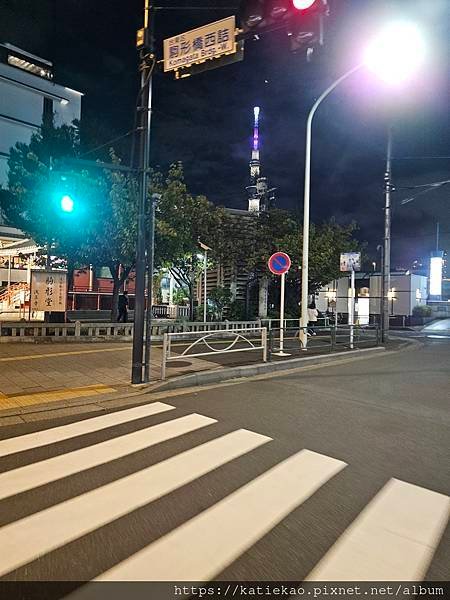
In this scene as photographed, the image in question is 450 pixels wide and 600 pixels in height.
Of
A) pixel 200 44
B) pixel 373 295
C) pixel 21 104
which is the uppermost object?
pixel 21 104

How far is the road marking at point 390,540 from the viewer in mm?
2953

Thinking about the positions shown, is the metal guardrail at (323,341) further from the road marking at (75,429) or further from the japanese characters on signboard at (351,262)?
the road marking at (75,429)

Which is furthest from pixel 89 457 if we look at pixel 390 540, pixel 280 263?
Result: pixel 280 263

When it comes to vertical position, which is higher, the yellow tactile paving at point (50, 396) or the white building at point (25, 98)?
the white building at point (25, 98)

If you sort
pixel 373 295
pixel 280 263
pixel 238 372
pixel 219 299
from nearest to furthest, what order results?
pixel 238 372, pixel 280 263, pixel 219 299, pixel 373 295

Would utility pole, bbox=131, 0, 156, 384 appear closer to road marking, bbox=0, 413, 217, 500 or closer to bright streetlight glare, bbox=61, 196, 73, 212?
bright streetlight glare, bbox=61, 196, 73, 212

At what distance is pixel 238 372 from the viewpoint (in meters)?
10.2

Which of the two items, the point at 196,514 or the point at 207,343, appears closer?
the point at 196,514

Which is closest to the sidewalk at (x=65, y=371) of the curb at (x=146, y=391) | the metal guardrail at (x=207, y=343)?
the curb at (x=146, y=391)

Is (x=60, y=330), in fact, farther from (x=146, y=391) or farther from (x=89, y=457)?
(x=89, y=457)

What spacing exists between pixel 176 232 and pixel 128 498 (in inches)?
564

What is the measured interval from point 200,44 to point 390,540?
7.02 metres

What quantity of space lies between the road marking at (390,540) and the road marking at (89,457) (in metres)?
2.71

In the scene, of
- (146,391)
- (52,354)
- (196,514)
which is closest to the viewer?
(196,514)
